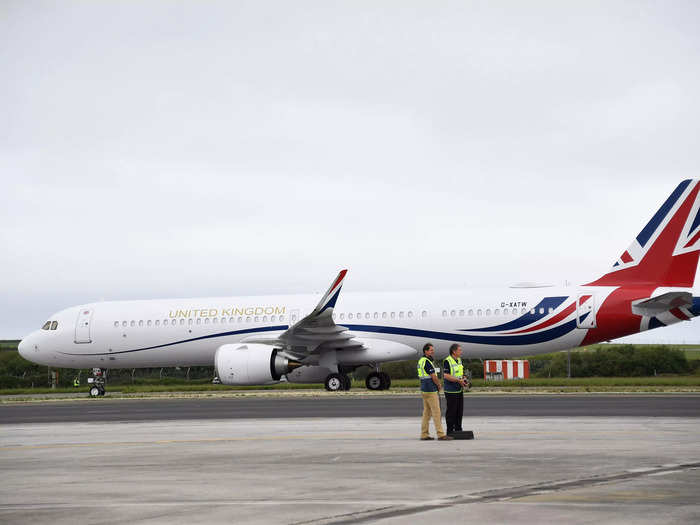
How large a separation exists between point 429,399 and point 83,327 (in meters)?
26.4

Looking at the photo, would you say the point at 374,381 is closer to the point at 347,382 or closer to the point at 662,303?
the point at 347,382

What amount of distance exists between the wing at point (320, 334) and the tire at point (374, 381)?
172 cm

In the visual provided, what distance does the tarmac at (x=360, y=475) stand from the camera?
7.61m

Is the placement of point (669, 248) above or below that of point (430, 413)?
above

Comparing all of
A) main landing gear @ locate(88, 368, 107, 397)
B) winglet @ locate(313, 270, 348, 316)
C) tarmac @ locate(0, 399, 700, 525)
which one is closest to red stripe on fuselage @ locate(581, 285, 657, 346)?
winglet @ locate(313, 270, 348, 316)

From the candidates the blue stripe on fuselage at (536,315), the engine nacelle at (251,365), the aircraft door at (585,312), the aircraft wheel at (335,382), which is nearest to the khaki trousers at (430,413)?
the engine nacelle at (251,365)

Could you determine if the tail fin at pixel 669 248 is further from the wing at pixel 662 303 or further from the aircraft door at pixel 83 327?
the aircraft door at pixel 83 327

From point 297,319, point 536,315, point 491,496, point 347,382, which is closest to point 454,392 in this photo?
point 491,496

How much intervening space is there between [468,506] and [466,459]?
12.8 ft

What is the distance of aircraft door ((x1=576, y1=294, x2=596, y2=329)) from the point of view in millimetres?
31812

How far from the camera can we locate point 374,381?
35031mm

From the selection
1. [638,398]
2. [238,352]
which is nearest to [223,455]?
[638,398]

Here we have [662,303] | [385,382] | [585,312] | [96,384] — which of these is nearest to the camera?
[662,303]

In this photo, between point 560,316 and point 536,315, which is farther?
point 536,315
